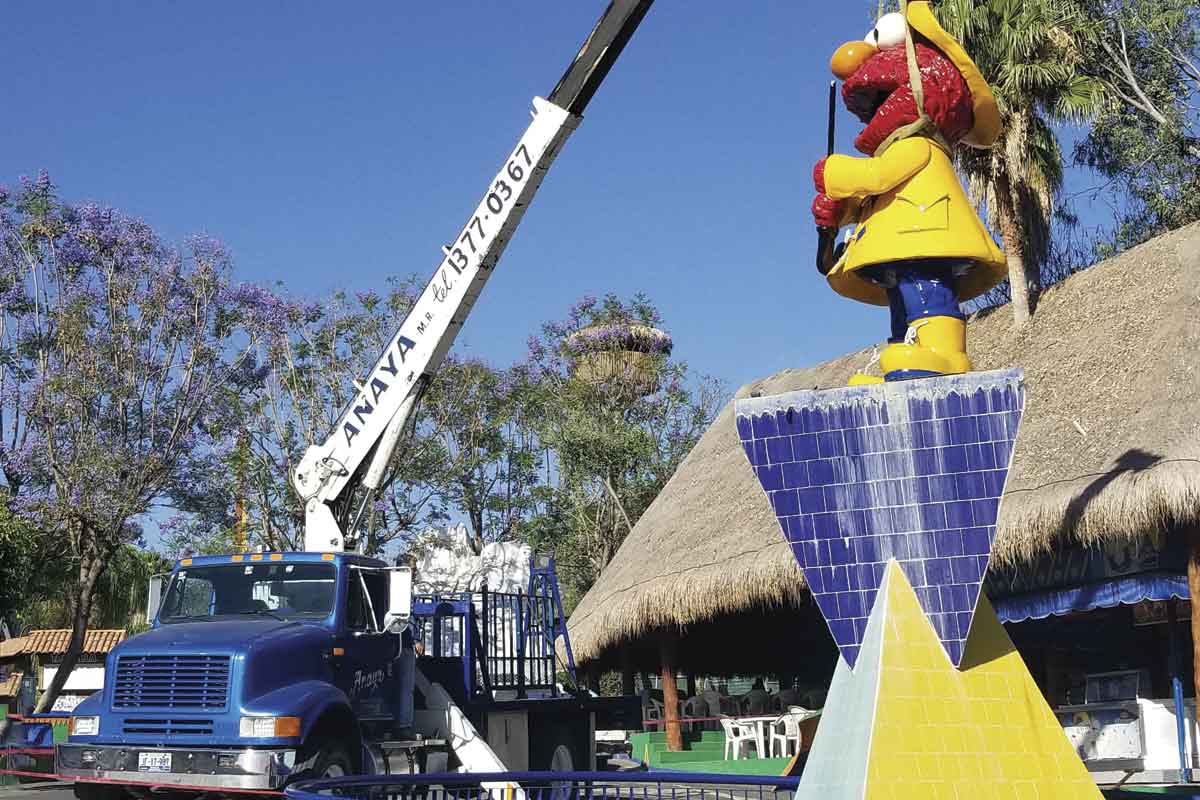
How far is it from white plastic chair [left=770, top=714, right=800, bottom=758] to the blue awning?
14.5 ft

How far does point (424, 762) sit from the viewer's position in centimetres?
1151

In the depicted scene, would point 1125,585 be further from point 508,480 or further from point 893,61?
point 508,480

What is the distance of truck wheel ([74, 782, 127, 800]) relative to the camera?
10117mm

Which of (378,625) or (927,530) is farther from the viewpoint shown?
(378,625)

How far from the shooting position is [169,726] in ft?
32.5

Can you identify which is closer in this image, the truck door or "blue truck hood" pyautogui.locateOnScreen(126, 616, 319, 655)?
"blue truck hood" pyautogui.locateOnScreen(126, 616, 319, 655)

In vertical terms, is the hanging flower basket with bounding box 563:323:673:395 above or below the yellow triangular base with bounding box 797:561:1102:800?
above

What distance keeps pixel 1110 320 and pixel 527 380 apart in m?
21.4

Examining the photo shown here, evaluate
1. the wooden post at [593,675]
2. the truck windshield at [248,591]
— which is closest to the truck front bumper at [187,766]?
the truck windshield at [248,591]

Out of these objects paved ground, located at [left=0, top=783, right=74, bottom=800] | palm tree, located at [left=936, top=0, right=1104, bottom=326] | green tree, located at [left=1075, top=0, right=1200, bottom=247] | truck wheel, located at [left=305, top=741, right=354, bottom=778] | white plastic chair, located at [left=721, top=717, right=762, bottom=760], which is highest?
green tree, located at [left=1075, top=0, right=1200, bottom=247]

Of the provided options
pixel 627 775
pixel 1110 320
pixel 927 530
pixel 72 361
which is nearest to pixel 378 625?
pixel 627 775

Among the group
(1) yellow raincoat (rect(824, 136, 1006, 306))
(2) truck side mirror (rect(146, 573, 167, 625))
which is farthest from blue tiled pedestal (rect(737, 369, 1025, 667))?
(2) truck side mirror (rect(146, 573, 167, 625))

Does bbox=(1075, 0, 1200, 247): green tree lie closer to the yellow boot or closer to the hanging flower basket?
the hanging flower basket


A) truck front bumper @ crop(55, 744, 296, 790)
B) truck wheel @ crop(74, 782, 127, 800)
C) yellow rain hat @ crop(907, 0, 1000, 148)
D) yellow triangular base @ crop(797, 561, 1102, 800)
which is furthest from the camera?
truck wheel @ crop(74, 782, 127, 800)
